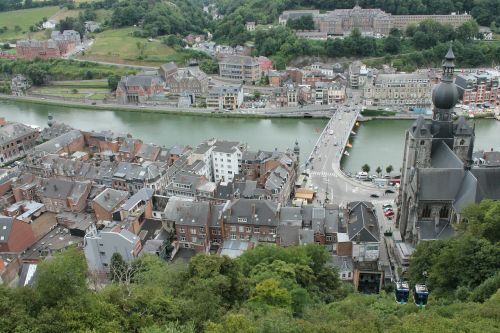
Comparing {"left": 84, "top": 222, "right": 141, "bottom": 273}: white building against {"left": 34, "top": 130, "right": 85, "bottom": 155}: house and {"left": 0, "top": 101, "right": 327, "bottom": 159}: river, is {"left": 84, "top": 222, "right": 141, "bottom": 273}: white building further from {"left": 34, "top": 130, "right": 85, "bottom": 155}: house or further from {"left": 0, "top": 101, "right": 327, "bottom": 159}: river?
{"left": 0, "top": 101, "right": 327, "bottom": 159}: river

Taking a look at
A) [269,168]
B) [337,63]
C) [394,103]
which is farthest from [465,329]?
[337,63]

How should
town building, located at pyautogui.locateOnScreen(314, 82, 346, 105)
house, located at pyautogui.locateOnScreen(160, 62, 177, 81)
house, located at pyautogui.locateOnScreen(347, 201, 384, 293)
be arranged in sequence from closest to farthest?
house, located at pyautogui.locateOnScreen(347, 201, 384, 293), town building, located at pyautogui.locateOnScreen(314, 82, 346, 105), house, located at pyautogui.locateOnScreen(160, 62, 177, 81)

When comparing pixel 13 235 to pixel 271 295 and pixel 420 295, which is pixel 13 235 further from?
pixel 420 295

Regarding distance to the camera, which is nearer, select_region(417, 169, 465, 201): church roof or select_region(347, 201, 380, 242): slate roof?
select_region(417, 169, 465, 201): church roof

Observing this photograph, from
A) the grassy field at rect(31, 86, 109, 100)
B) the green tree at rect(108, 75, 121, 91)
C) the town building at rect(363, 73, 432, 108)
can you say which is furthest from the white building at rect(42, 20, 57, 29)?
the town building at rect(363, 73, 432, 108)

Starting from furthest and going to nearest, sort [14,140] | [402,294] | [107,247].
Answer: [14,140] → [107,247] → [402,294]

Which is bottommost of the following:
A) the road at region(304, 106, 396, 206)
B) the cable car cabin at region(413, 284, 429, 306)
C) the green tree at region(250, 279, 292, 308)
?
the road at region(304, 106, 396, 206)

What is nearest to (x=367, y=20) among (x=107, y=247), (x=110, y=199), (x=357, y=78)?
(x=357, y=78)

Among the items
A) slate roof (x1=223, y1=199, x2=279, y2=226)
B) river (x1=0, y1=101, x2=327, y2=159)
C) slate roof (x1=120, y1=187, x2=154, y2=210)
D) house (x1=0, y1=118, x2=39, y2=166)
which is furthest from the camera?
river (x1=0, y1=101, x2=327, y2=159)
